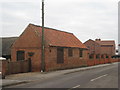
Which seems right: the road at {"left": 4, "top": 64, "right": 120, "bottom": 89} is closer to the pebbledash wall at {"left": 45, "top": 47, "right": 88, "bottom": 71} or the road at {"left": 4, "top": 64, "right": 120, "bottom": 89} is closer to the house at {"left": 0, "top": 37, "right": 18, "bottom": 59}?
the pebbledash wall at {"left": 45, "top": 47, "right": 88, "bottom": 71}

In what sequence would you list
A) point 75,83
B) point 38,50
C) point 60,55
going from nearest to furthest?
point 75,83 → point 38,50 → point 60,55

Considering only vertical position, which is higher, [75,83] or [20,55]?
[20,55]

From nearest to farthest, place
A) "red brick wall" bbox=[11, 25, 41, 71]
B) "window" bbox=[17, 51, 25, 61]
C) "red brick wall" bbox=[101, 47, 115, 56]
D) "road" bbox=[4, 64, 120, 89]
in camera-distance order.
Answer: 1. "road" bbox=[4, 64, 120, 89]
2. "red brick wall" bbox=[11, 25, 41, 71]
3. "window" bbox=[17, 51, 25, 61]
4. "red brick wall" bbox=[101, 47, 115, 56]

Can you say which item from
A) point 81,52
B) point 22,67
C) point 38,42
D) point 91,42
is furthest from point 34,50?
point 91,42

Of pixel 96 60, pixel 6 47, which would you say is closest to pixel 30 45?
pixel 6 47

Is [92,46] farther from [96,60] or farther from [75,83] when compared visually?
[75,83]

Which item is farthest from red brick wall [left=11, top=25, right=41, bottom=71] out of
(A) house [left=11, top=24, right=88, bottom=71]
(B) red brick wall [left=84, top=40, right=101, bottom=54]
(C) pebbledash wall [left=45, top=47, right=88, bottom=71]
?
(B) red brick wall [left=84, top=40, right=101, bottom=54]

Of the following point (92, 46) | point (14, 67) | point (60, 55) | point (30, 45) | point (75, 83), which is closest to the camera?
point (75, 83)

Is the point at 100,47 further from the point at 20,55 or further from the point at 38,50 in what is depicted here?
the point at 38,50

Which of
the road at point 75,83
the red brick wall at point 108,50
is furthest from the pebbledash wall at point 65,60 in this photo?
the red brick wall at point 108,50

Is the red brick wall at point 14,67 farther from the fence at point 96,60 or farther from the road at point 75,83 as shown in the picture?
the fence at point 96,60

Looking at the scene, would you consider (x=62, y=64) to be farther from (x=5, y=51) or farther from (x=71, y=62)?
(x=5, y=51)

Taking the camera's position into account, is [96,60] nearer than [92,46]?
Yes

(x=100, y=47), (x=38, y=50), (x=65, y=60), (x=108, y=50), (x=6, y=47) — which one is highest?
(x=100, y=47)
